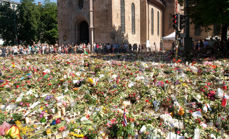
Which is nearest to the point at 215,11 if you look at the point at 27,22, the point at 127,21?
the point at 127,21

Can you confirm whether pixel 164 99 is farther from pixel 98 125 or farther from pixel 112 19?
pixel 112 19

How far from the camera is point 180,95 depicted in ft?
21.4

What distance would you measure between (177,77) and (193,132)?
3.82 meters

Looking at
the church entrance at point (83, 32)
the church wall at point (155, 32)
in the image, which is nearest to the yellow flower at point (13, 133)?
the church entrance at point (83, 32)

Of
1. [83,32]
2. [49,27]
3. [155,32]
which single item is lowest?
[83,32]

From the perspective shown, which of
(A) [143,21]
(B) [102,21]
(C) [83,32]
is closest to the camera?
(B) [102,21]

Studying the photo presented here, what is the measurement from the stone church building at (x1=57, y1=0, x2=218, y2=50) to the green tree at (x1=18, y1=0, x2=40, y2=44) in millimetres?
15951

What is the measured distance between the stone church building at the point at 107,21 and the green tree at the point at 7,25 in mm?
18441

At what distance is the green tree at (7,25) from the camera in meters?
41.4

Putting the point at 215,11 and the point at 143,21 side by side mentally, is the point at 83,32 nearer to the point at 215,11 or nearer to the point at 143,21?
the point at 143,21

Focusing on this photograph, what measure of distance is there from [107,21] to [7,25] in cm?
2831

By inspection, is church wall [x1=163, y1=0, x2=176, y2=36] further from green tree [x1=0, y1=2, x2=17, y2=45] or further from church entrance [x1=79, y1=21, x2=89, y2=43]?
green tree [x1=0, y1=2, x2=17, y2=45]

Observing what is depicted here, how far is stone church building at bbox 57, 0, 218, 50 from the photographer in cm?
2481

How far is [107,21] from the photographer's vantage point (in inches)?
975
